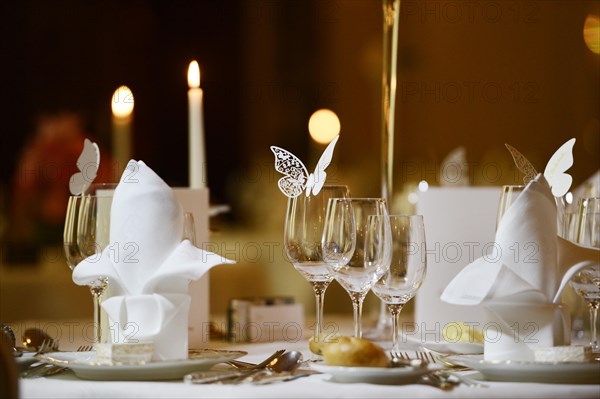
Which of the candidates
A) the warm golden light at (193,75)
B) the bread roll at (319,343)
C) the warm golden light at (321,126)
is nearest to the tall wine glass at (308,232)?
the bread roll at (319,343)

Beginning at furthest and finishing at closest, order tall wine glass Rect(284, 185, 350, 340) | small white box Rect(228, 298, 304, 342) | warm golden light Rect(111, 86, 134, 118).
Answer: small white box Rect(228, 298, 304, 342) → warm golden light Rect(111, 86, 134, 118) → tall wine glass Rect(284, 185, 350, 340)

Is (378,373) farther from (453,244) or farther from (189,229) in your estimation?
(453,244)

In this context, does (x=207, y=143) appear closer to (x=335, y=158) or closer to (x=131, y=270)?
(x=335, y=158)

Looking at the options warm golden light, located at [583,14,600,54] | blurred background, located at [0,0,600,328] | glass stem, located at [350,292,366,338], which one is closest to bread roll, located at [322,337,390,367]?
glass stem, located at [350,292,366,338]

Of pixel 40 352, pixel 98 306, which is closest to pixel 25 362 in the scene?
pixel 40 352

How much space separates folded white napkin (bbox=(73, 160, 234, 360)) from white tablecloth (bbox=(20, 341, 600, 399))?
0.09 meters

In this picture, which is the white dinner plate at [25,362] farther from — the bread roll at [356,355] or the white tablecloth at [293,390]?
the bread roll at [356,355]

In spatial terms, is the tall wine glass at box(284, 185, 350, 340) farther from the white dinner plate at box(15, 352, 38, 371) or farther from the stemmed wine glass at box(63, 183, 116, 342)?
the white dinner plate at box(15, 352, 38, 371)

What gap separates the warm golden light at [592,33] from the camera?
5754 millimetres

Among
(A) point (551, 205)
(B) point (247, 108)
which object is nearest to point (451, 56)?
(B) point (247, 108)

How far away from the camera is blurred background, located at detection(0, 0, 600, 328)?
5.82m

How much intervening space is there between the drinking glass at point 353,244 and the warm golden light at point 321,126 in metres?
5.29

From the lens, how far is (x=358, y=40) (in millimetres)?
6410

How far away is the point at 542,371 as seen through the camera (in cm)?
117
